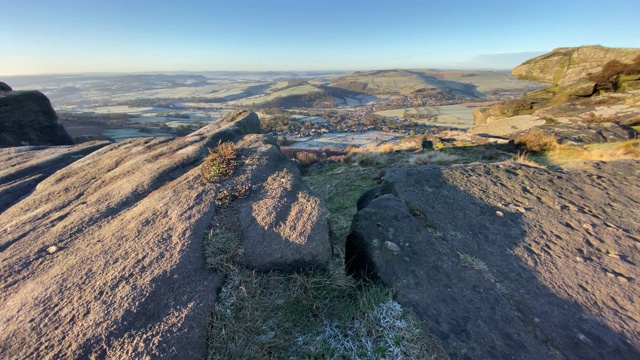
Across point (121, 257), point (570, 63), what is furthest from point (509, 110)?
point (121, 257)

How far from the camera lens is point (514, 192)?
17.0 feet

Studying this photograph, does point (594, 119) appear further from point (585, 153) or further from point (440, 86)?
point (440, 86)

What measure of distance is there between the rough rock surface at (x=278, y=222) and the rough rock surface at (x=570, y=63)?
18.5 metres

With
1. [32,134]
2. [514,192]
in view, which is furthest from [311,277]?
[32,134]

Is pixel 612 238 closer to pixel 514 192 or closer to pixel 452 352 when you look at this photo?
pixel 514 192

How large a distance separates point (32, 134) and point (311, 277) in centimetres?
1647

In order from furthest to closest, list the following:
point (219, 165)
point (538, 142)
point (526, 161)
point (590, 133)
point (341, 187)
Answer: point (590, 133) < point (538, 142) < point (341, 187) < point (526, 161) < point (219, 165)

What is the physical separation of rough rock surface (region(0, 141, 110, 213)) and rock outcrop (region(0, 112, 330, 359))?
367 millimetres

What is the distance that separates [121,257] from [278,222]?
76.2 inches

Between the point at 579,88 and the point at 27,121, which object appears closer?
the point at 27,121

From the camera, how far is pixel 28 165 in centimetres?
701

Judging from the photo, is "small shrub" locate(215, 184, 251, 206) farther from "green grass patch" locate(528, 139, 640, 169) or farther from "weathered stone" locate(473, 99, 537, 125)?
"weathered stone" locate(473, 99, 537, 125)

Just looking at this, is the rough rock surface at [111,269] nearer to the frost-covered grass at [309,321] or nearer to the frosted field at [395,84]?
the frost-covered grass at [309,321]

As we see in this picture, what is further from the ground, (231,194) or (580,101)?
(580,101)
